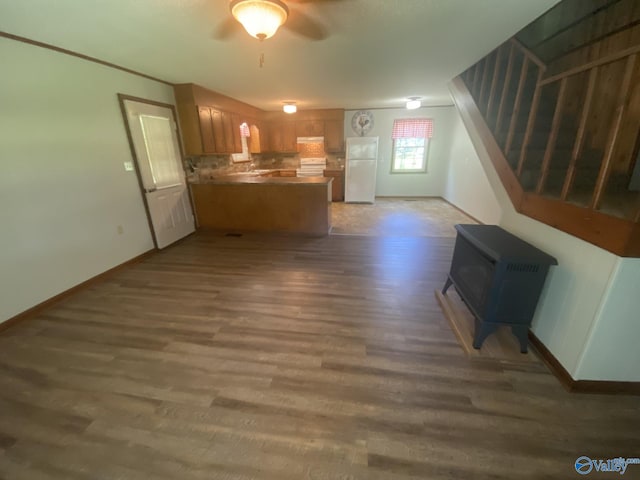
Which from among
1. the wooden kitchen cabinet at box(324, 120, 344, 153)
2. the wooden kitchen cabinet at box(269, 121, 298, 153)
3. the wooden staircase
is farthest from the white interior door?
the wooden staircase

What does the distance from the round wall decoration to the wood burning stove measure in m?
5.67

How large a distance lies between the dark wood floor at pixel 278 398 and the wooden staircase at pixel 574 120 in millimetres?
1029

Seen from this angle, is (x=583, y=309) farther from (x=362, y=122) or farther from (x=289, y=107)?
(x=362, y=122)

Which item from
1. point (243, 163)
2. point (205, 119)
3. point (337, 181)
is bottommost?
point (337, 181)

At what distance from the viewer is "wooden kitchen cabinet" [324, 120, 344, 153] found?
22.0 ft

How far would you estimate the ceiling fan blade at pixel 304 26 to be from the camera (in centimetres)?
189

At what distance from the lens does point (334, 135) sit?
6.79 meters

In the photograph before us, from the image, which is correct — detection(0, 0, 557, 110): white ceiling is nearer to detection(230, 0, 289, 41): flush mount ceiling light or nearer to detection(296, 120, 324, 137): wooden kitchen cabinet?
detection(230, 0, 289, 41): flush mount ceiling light

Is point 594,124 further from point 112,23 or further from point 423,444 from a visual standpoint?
point 112,23

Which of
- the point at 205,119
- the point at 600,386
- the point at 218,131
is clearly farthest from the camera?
the point at 218,131

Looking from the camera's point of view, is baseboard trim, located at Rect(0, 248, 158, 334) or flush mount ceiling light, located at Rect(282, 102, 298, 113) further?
flush mount ceiling light, located at Rect(282, 102, 298, 113)

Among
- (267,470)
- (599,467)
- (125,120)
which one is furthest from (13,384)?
(599,467)

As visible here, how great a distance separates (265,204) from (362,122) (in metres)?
4.11

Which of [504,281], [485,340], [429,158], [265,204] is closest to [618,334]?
[504,281]
